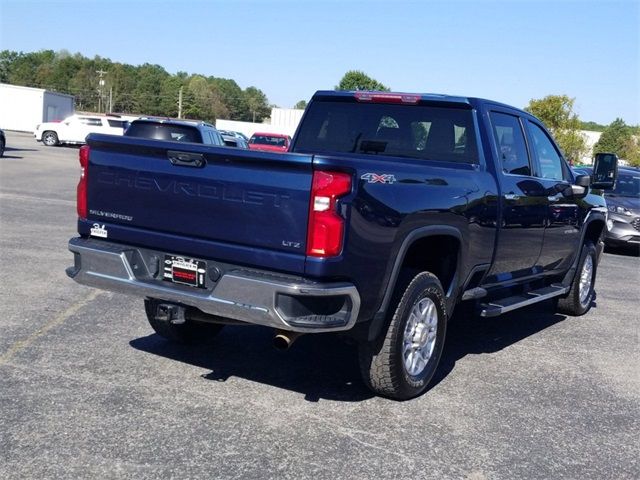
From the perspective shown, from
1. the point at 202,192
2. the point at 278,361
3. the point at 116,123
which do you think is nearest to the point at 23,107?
the point at 116,123

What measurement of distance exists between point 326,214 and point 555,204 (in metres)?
3.61

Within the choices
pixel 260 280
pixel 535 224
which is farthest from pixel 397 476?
pixel 535 224

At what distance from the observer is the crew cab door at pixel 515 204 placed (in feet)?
19.9

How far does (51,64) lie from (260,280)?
141m

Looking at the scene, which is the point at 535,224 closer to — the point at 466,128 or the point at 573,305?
the point at 466,128

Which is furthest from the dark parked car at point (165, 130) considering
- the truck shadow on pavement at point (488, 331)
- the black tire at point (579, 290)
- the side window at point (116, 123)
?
the side window at point (116, 123)

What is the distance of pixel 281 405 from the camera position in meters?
4.80

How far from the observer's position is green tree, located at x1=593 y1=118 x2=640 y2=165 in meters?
69.9

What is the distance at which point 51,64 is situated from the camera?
134 meters

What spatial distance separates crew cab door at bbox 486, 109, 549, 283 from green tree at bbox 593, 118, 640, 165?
54002 mm

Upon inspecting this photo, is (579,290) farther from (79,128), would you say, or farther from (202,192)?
(79,128)

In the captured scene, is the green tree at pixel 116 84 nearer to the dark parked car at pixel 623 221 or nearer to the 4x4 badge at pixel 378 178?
the dark parked car at pixel 623 221

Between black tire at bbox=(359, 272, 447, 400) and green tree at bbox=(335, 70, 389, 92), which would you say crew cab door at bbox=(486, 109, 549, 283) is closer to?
black tire at bbox=(359, 272, 447, 400)

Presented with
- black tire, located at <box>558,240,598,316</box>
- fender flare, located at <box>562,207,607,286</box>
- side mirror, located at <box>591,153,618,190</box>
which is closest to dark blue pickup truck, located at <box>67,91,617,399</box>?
fender flare, located at <box>562,207,607,286</box>
